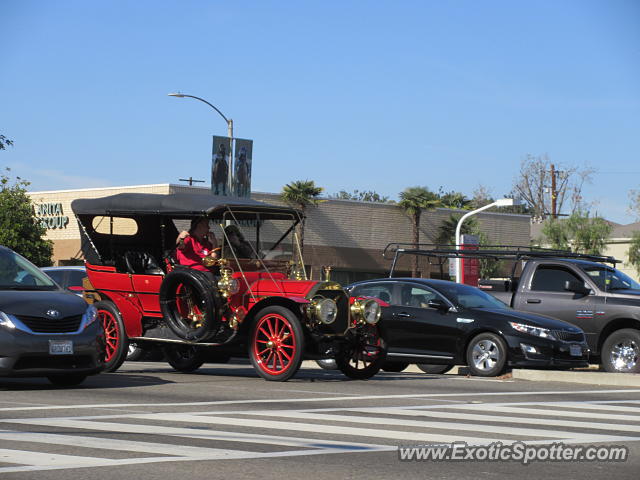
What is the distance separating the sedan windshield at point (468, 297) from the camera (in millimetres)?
17938

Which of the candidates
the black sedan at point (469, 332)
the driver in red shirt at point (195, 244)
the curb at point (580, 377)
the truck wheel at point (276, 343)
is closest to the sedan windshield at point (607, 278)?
the black sedan at point (469, 332)

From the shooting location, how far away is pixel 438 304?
17.8 meters

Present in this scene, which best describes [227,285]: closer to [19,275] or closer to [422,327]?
[19,275]

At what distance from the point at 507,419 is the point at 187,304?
5859 mm

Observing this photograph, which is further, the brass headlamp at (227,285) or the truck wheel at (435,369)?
the truck wheel at (435,369)

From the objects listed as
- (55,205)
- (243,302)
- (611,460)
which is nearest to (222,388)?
(243,302)

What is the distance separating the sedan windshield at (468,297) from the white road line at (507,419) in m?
6.69

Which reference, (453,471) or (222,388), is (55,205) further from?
(453,471)

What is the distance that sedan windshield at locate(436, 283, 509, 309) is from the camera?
706 inches

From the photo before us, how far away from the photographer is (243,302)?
14961 millimetres

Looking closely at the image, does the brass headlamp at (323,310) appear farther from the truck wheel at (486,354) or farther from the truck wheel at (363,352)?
the truck wheel at (486,354)

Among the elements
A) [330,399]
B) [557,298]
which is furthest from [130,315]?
[557,298]

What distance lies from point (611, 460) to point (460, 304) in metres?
9.65

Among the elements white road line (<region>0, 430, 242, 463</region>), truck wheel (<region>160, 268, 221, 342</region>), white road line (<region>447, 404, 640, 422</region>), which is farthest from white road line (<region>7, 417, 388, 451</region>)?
truck wheel (<region>160, 268, 221, 342</region>)
